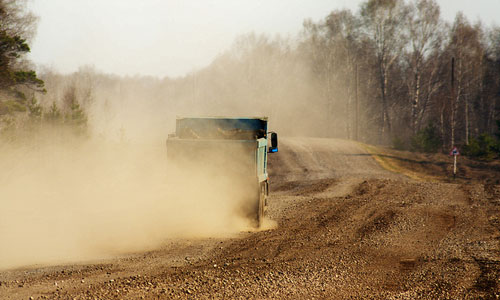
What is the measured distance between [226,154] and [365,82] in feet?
174

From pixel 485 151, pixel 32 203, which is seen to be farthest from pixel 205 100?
pixel 32 203

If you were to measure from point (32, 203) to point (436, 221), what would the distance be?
1504 centimetres

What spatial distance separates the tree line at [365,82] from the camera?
5050 cm

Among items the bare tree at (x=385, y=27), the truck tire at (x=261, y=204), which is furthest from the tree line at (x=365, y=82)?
the truck tire at (x=261, y=204)

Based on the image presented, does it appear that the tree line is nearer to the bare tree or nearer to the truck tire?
the bare tree

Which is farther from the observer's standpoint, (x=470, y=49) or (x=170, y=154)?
(x=470, y=49)

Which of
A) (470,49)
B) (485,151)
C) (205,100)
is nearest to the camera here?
(485,151)

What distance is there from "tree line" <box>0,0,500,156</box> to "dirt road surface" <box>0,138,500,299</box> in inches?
1024

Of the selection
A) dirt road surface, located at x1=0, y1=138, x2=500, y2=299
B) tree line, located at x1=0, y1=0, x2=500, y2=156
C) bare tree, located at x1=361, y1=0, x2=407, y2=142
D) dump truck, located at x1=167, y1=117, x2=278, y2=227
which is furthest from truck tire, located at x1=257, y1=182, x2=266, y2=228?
bare tree, located at x1=361, y1=0, x2=407, y2=142

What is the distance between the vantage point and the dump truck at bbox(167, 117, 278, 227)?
1276 centimetres

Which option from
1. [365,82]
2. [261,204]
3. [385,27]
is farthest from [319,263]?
[365,82]

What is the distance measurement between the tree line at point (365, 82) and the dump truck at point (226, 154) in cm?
2598

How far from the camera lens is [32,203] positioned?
65.5ft

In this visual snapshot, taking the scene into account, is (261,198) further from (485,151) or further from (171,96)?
(171,96)
